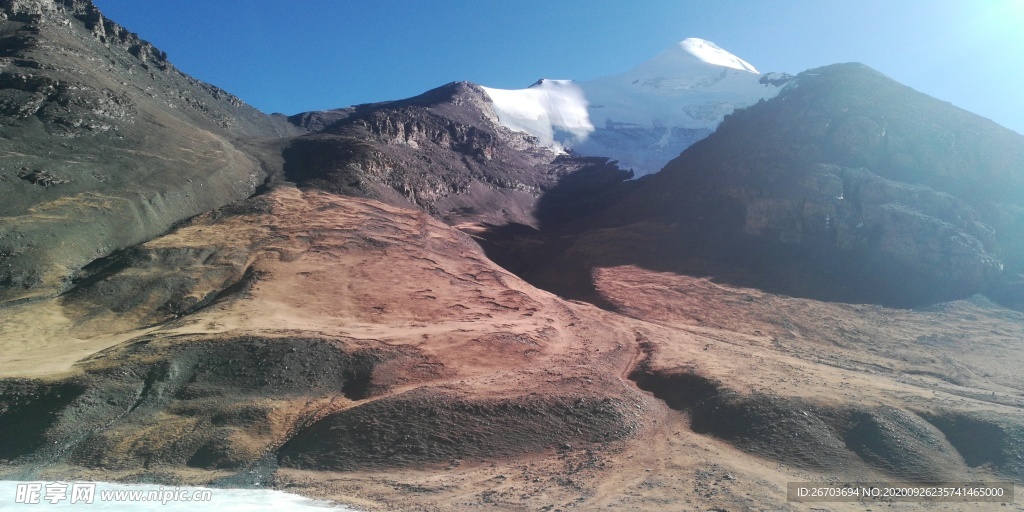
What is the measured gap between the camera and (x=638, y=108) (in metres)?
161

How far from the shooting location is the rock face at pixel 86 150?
34750 mm

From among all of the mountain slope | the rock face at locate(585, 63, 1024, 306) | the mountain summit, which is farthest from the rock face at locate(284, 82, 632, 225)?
the rock face at locate(585, 63, 1024, 306)

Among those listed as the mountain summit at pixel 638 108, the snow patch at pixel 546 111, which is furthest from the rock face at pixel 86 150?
the mountain summit at pixel 638 108

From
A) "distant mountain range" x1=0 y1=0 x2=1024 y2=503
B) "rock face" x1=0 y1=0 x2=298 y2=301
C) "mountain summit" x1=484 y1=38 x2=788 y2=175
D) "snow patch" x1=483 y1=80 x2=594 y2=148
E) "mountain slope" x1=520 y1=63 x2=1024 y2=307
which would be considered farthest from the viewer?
"mountain summit" x1=484 y1=38 x2=788 y2=175

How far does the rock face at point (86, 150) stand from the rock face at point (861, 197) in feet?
156

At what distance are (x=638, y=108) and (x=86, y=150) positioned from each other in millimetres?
139231

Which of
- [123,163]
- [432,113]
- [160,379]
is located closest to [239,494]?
[160,379]

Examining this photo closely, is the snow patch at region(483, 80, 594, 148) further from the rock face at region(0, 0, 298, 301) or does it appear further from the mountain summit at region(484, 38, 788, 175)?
the rock face at region(0, 0, 298, 301)

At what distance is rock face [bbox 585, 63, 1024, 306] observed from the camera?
5034 centimetres

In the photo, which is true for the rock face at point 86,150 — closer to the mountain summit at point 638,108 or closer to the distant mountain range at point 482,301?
the distant mountain range at point 482,301

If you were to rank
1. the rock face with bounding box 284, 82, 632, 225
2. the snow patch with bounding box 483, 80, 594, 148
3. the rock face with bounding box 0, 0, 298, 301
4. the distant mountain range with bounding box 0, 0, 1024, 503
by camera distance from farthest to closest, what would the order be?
the snow patch with bounding box 483, 80, 594, 148, the rock face with bounding box 284, 82, 632, 225, the rock face with bounding box 0, 0, 298, 301, the distant mountain range with bounding box 0, 0, 1024, 503

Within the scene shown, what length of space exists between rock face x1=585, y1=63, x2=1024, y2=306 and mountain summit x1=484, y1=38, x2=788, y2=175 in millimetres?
62479

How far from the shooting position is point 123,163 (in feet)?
151

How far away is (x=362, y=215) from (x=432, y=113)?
51823 mm
